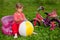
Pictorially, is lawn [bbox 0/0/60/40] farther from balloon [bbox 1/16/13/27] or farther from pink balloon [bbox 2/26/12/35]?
balloon [bbox 1/16/13/27]

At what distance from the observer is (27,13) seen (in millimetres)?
9625

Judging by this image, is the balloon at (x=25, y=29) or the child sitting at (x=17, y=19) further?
the child sitting at (x=17, y=19)

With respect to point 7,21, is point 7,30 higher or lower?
lower

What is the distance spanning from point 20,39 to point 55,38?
893mm

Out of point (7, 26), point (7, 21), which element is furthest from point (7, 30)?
point (7, 21)

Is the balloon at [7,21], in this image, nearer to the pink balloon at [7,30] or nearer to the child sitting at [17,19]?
the pink balloon at [7,30]

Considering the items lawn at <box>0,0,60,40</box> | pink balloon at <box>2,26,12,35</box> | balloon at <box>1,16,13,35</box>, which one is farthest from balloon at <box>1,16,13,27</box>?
lawn at <box>0,0,60,40</box>

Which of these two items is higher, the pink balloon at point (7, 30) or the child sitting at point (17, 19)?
the child sitting at point (17, 19)

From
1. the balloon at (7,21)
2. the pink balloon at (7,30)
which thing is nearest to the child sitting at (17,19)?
the pink balloon at (7,30)

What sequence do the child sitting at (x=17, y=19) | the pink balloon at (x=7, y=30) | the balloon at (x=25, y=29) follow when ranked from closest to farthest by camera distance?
A: the balloon at (x=25, y=29) < the child sitting at (x=17, y=19) < the pink balloon at (x=7, y=30)

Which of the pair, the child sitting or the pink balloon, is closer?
the child sitting

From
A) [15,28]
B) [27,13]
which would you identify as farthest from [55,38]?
[27,13]

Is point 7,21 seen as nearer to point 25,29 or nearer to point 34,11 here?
point 25,29

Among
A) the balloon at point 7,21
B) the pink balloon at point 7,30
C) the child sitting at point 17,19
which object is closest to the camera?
the child sitting at point 17,19
